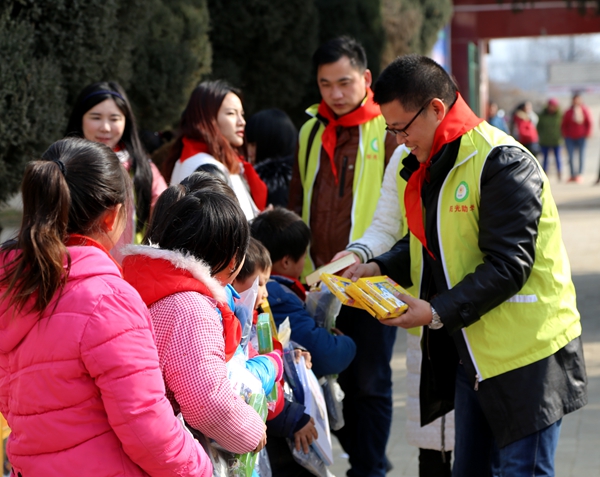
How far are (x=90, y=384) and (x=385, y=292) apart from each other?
129 cm

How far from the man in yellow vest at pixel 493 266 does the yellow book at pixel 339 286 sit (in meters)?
0.21

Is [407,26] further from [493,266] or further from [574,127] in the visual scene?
[493,266]

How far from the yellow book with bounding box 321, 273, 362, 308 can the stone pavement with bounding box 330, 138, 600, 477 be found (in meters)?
1.93

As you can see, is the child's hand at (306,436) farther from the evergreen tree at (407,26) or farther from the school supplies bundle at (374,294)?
the evergreen tree at (407,26)

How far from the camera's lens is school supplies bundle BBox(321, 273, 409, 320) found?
302 centimetres

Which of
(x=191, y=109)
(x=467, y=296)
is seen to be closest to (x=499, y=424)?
(x=467, y=296)

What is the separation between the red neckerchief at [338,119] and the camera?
4.61 metres

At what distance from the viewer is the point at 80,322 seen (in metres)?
2.12

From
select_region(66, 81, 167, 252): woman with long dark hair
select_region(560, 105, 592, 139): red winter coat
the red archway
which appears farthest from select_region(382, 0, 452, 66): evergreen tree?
select_region(66, 81, 167, 252): woman with long dark hair

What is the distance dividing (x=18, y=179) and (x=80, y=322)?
132 inches

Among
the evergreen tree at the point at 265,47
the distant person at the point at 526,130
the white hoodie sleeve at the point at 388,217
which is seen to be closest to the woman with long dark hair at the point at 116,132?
the white hoodie sleeve at the point at 388,217

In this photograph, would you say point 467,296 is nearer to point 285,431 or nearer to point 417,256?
point 417,256

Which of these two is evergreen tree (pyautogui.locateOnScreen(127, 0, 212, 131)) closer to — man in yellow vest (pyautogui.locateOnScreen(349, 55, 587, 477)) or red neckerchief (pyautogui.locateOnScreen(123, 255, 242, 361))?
man in yellow vest (pyautogui.locateOnScreen(349, 55, 587, 477))

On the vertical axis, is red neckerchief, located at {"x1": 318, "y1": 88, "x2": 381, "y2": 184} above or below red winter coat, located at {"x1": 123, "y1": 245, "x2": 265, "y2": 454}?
above
